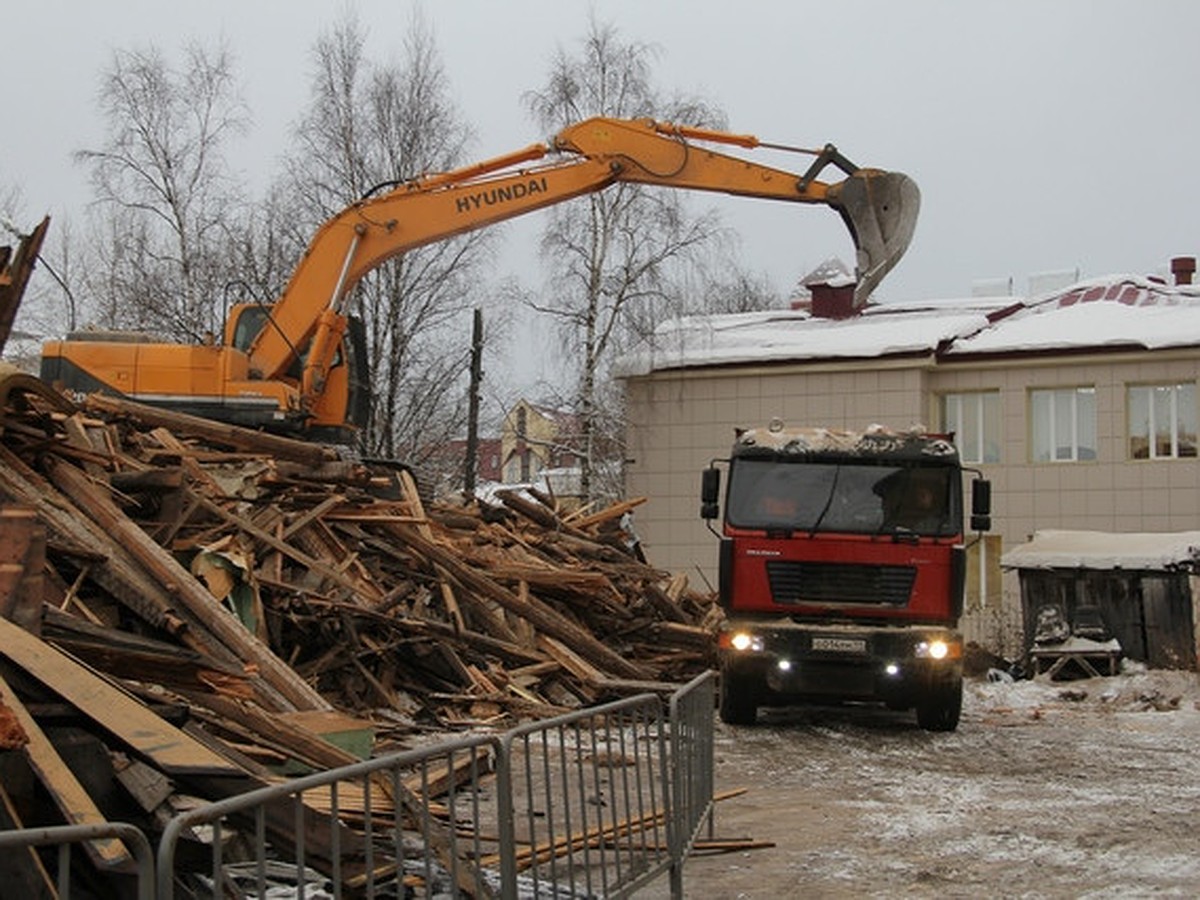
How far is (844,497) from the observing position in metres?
14.8

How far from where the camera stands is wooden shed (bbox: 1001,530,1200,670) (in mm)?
20047

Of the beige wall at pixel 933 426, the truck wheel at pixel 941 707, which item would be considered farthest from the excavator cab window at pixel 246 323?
the beige wall at pixel 933 426

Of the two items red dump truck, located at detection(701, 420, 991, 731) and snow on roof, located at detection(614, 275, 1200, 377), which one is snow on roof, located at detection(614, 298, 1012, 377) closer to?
snow on roof, located at detection(614, 275, 1200, 377)

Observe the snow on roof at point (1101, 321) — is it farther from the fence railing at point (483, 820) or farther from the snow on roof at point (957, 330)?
the fence railing at point (483, 820)

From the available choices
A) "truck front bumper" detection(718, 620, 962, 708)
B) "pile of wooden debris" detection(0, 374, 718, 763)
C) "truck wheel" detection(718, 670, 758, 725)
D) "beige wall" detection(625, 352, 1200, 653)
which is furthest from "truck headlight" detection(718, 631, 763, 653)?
"beige wall" detection(625, 352, 1200, 653)

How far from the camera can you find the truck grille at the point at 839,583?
1450cm

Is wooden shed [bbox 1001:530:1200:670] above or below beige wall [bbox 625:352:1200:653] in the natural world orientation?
below

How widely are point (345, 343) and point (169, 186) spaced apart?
18866 millimetres

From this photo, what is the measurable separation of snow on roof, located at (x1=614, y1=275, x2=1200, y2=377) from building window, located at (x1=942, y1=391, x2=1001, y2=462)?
110 centimetres

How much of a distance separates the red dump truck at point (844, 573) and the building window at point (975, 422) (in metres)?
13.8

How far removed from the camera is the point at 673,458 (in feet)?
101

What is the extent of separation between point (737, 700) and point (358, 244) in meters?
7.51

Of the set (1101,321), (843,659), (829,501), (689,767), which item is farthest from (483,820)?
(1101,321)

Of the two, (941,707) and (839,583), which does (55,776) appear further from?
(941,707)
